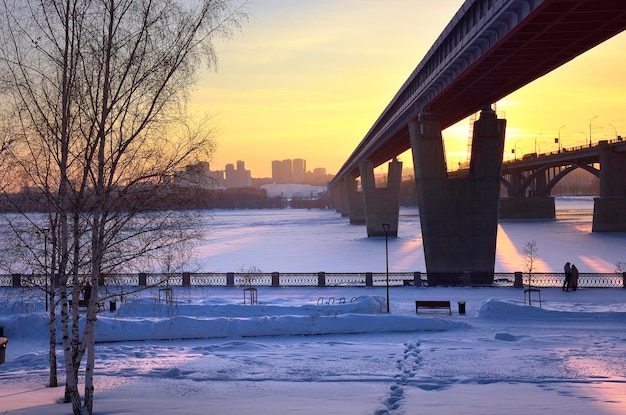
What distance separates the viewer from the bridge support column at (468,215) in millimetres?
37312

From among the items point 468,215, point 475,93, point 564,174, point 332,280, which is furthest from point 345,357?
point 564,174

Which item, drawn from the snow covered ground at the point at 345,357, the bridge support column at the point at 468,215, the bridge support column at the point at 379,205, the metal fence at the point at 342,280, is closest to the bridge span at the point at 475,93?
the bridge support column at the point at 468,215

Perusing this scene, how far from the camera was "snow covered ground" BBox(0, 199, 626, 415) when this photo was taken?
11.9m

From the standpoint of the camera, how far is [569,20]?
2012cm

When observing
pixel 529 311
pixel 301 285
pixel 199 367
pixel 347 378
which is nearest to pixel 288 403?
pixel 347 378

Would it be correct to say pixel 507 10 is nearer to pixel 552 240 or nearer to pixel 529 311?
pixel 529 311

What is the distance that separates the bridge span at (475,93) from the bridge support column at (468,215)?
6cm

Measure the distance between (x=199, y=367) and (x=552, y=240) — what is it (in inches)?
2279

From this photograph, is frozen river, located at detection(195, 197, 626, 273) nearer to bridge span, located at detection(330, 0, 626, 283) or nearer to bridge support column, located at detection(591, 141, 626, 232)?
bridge support column, located at detection(591, 141, 626, 232)

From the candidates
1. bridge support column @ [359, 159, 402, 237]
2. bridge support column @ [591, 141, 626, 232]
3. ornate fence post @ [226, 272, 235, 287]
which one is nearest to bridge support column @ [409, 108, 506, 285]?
ornate fence post @ [226, 272, 235, 287]

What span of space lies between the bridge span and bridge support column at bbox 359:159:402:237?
2196 centimetres

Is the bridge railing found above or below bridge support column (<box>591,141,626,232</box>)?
below

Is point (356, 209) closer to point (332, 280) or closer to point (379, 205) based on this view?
point (379, 205)

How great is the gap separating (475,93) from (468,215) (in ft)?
25.5
